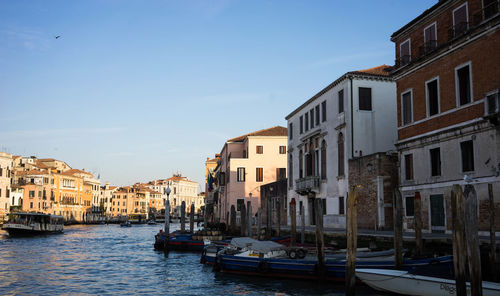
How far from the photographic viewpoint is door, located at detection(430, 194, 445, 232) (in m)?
19.2

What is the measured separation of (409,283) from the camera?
12383mm

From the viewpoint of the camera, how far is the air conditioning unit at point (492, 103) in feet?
52.1

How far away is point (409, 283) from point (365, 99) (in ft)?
54.1

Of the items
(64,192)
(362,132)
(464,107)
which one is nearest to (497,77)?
(464,107)

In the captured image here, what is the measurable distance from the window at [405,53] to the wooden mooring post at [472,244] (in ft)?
44.5

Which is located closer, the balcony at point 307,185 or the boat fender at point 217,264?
the boat fender at point 217,264

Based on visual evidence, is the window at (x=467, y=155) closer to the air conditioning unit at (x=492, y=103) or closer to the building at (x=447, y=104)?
the building at (x=447, y=104)

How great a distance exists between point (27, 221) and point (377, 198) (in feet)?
126

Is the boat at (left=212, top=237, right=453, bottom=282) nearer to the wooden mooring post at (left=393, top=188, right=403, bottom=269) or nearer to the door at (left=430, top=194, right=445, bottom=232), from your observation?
the wooden mooring post at (left=393, top=188, right=403, bottom=269)

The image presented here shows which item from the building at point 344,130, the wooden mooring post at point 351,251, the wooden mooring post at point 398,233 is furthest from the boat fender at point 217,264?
the wooden mooring post at point 351,251

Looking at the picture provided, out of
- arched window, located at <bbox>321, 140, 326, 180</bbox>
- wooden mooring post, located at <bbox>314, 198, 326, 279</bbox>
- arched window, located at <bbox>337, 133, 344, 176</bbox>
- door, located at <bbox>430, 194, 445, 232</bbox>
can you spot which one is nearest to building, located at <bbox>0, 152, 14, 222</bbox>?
arched window, located at <bbox>321, 140, 326, 180</bbox>

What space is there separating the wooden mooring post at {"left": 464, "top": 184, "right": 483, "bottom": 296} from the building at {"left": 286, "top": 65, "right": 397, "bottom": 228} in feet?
50.1

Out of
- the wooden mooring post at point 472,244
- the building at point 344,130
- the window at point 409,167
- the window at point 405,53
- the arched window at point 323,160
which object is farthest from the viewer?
the arched window at point 323,160

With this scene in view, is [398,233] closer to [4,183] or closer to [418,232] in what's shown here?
[418,232]
